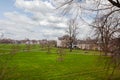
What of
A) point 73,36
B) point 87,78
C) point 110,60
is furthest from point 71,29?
point 110,60

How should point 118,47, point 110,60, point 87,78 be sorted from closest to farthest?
point 118,47 < point 110,60 < point 87,78

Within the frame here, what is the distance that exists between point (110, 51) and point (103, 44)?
570 millimetres

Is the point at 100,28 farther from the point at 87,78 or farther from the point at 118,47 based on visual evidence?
the point at 87,78

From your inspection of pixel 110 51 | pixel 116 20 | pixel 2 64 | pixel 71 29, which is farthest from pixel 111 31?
pixel 71 29

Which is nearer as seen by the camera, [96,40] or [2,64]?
[96,40]

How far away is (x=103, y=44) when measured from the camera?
576 inches

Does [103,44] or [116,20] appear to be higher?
[116,20]

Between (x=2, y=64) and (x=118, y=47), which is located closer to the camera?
(x=118, y=47)

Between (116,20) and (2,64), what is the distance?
715 centimetres

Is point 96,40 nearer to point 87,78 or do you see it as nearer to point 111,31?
point 111,31

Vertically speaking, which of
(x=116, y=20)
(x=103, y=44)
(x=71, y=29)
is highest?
(x=71, y=29)

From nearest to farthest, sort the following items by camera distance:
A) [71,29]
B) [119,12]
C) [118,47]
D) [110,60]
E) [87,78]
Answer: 1. [119,12]
2. [118,47]
3. [110,60]
4. [87,78]
5. [71,29]

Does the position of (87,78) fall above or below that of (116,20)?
below

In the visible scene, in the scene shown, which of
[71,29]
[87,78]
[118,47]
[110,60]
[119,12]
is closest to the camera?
[119,12]
